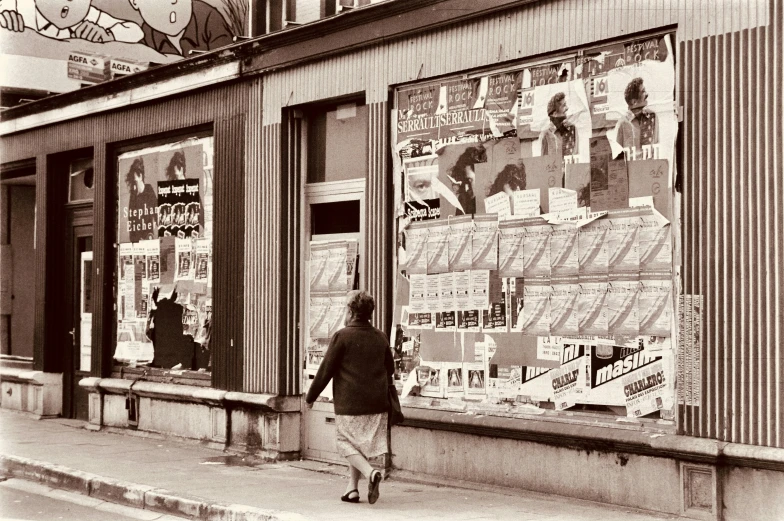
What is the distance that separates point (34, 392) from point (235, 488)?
8.02 meters

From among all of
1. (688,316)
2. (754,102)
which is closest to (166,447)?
(688,316)

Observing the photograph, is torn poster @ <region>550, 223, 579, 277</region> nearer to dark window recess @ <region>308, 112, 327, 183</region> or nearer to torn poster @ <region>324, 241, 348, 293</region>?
torn poster @ <region>324, 241, 348, 293</region>

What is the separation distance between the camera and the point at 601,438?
8.58 m

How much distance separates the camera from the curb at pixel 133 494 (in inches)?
340

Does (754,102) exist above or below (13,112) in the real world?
below

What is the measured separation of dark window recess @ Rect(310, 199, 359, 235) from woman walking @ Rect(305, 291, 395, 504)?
2.59 meters

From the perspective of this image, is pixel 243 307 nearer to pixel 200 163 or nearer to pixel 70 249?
pixel 200 163

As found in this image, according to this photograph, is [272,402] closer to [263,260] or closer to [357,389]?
[263,260]

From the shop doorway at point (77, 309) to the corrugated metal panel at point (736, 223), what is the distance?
10520 millimetres

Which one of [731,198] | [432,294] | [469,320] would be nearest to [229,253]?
[432,294]

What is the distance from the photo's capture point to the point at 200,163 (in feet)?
44.9

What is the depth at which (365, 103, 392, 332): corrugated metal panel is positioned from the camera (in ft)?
35.4

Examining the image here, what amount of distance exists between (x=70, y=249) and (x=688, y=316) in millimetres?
11288

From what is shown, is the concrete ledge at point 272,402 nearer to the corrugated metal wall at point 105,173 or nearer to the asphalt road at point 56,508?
the corrugated metal wall at point 105,173
